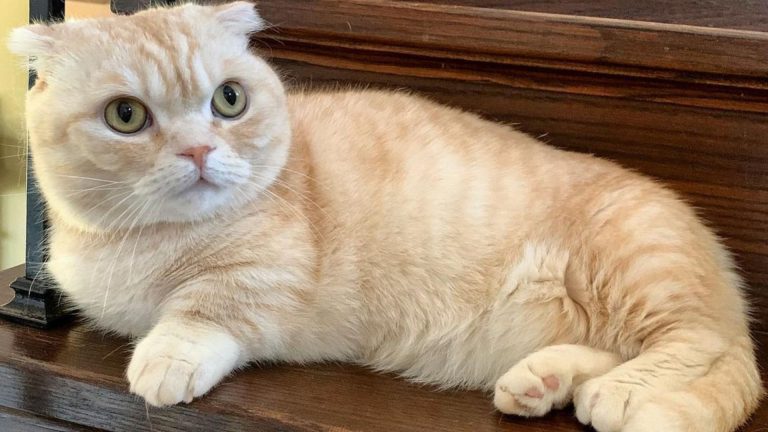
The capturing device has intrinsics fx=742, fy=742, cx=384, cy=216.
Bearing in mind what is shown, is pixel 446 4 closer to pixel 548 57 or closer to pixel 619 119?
pixel 548 57

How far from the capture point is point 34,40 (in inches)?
40.8

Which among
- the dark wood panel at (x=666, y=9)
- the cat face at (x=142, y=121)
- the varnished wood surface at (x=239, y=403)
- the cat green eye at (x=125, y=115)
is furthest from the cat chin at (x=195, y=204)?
the dark wood panel at (x=666, y=9)

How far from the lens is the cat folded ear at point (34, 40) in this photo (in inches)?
40.8

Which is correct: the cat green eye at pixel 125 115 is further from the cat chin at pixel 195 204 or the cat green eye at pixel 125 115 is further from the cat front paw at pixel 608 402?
the cat front paw at pixel 608 402

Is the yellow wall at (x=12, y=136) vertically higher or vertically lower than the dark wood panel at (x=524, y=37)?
lower

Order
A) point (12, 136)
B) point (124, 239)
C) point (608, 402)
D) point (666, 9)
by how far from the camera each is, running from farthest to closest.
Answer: point (12, 136) < point (666, 9) < point (124, 239) < point (608, 402)

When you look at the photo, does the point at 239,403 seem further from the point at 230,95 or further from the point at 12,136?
the point at 12,136

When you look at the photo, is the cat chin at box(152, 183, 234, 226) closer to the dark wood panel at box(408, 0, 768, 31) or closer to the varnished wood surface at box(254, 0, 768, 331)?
the varnished wood surface at box(254, 0, 768, 331)

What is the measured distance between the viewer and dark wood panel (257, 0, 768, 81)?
1.20 metres

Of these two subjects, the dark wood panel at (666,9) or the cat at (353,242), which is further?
the dark wood panel at (666,9)

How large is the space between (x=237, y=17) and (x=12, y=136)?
651 millimetres

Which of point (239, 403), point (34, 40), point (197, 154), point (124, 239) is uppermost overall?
point (34, 40)

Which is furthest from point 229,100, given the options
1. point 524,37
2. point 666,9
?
point 666,9

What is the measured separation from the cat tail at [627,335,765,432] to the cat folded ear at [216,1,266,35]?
32.0 inches
